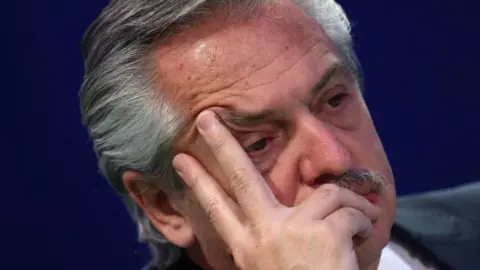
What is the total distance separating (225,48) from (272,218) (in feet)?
1.08

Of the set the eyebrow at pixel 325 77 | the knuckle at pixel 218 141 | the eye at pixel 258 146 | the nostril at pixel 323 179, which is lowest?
the nostril at pixel 323 179

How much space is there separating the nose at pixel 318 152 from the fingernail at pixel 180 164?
226 millimetres

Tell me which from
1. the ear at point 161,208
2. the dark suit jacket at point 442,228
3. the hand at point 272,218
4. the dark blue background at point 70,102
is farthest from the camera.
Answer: the dark blue background at point 70,102

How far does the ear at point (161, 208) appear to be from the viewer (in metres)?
1.31

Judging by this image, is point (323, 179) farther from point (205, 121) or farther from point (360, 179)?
point (205, 121)

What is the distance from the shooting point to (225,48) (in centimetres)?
115

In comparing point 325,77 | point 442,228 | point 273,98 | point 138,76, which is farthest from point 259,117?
point 442,228

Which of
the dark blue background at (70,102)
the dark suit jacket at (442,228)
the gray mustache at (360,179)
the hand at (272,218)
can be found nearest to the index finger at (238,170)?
the hand at (272,218)

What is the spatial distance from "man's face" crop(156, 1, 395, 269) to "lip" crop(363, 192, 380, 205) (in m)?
0.02

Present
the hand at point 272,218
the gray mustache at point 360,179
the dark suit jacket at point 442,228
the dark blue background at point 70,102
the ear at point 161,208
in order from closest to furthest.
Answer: the hand at point 272,218 < the gray mustache at point 360,179 < the ear at point 161,208 < the dark suit jacket at point 442,228 < the dark blue background at point 70,102

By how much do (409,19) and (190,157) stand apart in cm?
129

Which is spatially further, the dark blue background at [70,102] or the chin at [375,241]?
the dark blue background at [70,102]

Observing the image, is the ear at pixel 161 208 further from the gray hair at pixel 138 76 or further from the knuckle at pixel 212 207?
the knuckle at pixel 212 207

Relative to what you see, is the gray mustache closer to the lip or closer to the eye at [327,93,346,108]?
the lip
